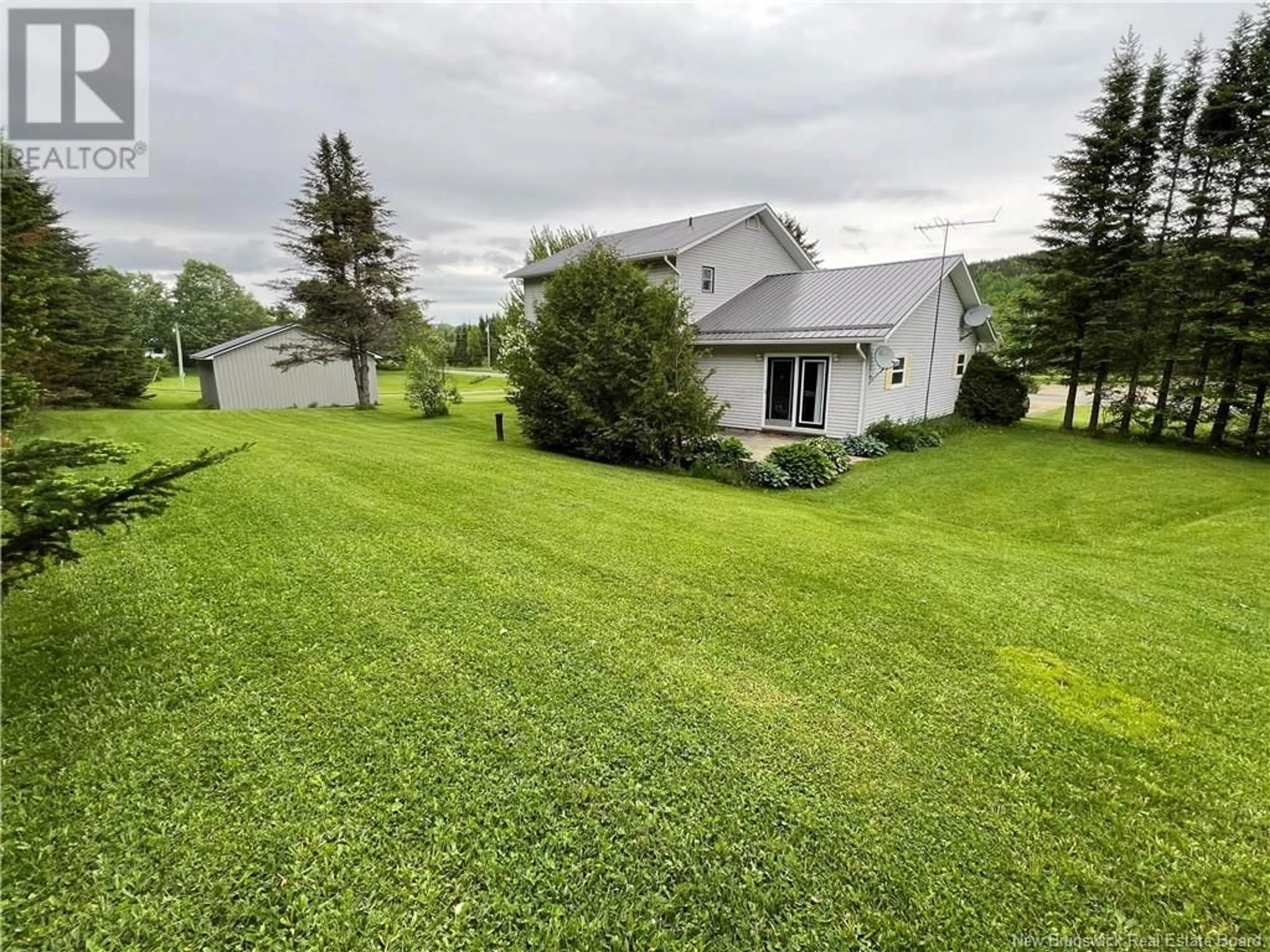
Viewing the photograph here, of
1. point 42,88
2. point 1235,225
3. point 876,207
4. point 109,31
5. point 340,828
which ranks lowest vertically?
point 340,828

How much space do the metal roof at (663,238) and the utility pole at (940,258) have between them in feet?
17.3

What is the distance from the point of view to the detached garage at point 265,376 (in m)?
22.8

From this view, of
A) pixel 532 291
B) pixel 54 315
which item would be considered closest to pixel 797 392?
pixel 532 291

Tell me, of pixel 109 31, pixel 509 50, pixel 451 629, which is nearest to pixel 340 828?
pixel 451 629

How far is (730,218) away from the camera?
17562mm

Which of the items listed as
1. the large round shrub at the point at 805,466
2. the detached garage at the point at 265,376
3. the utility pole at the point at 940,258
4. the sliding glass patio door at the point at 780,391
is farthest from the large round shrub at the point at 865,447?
the detached garage at the point at 265,376

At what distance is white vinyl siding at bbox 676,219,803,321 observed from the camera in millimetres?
16922

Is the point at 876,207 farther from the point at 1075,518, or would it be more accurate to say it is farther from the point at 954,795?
the point at 954,795

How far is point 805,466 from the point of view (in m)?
10.2

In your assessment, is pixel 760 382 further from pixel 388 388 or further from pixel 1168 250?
pixel 388 388

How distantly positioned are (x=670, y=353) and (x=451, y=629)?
320 inches

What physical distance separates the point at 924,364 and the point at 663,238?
8607 mm

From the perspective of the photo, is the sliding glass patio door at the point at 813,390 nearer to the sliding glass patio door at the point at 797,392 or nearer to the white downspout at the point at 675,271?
the sliding glass patio door at the point at 797,392

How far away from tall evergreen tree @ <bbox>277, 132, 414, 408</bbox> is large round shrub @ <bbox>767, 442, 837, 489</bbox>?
53.2 ft
